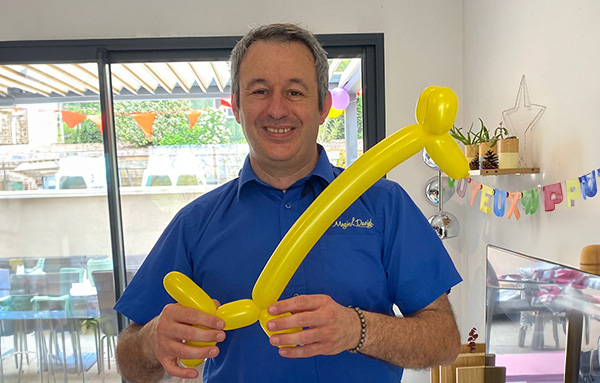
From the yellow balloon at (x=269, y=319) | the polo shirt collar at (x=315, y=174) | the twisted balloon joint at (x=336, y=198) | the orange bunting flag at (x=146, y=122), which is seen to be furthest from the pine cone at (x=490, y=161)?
the orange bunting flag at (x=146, y=122)

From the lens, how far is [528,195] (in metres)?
1.89

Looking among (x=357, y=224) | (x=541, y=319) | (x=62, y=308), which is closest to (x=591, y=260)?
(x=541, y=319)

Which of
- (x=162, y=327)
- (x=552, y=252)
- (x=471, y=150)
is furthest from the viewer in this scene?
(x=471, y=150)

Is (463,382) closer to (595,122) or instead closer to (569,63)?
(595,122)

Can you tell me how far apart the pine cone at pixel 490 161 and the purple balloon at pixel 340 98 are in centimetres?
107

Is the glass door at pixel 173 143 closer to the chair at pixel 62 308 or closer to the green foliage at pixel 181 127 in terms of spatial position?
the green foliage at pixel 181 127

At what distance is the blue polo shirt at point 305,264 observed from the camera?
3.60 feet

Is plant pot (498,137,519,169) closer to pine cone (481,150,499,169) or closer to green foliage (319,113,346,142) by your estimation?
pine cone (481,150,499,169)

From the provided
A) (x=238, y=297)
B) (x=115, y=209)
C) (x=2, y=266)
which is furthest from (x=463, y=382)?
(x=2, y=266)

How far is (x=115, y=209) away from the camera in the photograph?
285cm

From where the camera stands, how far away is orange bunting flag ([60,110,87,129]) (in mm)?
2953

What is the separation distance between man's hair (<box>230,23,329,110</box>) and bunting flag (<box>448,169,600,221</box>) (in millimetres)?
896

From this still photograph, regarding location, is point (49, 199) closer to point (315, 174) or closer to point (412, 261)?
point (315, 174)

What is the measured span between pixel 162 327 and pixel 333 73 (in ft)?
7.50
